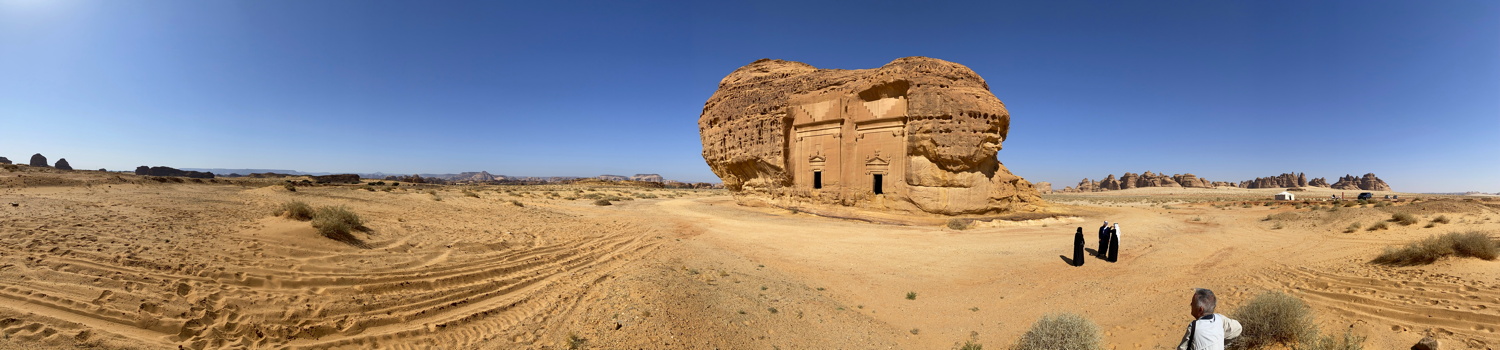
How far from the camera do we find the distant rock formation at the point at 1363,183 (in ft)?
266

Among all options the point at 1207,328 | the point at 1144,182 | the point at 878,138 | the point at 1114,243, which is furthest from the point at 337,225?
the point at 1144,182

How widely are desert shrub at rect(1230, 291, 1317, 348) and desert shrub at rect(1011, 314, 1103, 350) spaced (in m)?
1.35

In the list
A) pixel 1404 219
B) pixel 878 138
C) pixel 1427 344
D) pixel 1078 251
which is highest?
pixel 878 138

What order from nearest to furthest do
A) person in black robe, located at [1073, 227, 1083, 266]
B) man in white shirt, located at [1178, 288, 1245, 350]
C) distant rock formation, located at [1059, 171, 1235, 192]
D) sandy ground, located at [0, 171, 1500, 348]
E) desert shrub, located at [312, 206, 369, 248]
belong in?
1. man in white shirt, located at [1178, 288, 1245, 350]
2. sandy ground, located at [0, 171, 1500, 348]
3. desert shrub, located at [312, 206, 369, 248]
4. person in black robe, located at [1073, 227, 1083, 266]
5. distant rock formation, located at [1059, 171, 1235, 192]

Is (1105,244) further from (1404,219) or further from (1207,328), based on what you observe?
(1404,219)

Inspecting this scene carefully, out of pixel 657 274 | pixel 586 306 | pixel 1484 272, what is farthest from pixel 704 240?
pixel 1484 272

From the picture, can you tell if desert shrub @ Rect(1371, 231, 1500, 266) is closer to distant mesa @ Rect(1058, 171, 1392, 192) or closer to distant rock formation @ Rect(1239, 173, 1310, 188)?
distant mesa @ Rect(1058, 171, 1392, 192)

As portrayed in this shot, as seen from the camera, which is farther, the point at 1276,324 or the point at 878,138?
the point at 878,138

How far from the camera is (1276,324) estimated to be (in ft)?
15.3

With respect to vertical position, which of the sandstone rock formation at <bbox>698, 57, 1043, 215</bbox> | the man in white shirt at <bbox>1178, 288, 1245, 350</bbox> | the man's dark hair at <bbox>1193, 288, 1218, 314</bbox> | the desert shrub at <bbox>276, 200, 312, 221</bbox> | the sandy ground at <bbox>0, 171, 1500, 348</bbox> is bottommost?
the sandy ground at <bbox>0, 171, 1500, 348</bbox>

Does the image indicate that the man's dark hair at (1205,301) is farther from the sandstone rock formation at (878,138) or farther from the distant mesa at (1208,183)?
the distant mesa at (1208,183)

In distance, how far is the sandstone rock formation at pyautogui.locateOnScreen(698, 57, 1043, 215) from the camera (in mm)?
19250

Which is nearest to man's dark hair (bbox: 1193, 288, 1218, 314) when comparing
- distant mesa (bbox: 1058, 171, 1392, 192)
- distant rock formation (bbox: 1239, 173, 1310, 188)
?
distant mesa (bbox: 1058, 171, 1392, 192)

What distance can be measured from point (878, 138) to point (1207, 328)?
18.0 meters
